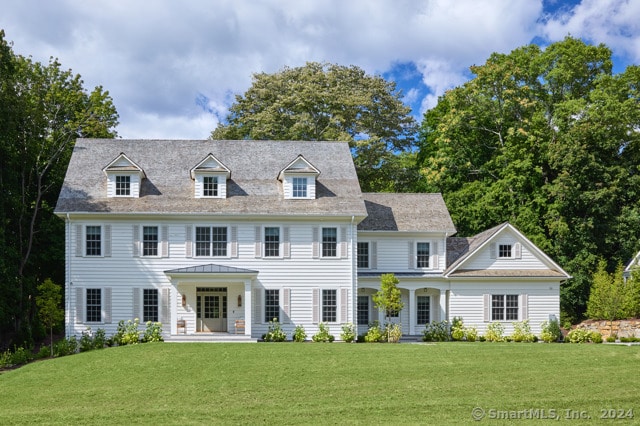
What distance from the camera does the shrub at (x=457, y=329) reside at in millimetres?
30812

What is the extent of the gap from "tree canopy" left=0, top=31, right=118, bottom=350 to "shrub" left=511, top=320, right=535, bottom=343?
21.5 m

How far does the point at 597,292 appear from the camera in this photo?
34656mm

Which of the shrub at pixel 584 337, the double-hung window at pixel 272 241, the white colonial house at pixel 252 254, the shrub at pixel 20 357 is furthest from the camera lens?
the double-hung window at pixel 272 241

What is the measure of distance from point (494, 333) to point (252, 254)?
1143 cm

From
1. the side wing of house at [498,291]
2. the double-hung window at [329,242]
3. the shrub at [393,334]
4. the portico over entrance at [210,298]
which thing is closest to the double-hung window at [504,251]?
the side wing of house at [498,291]

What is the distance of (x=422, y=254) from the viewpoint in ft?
109

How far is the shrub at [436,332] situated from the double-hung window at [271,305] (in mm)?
6754

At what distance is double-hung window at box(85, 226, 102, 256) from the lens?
29.9m

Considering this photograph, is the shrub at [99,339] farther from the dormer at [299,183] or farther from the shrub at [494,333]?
the shrub at [494,333]

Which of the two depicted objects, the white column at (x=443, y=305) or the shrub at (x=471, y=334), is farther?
the white column at (x=443, y=305)

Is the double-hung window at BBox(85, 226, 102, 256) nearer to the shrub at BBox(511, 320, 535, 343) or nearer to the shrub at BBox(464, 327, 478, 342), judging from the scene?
the shrub at BBox(464, 327, 478, 342)

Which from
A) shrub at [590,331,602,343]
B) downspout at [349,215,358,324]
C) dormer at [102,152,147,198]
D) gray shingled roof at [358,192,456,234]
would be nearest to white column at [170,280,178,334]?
dormer at [102,152,147,198]

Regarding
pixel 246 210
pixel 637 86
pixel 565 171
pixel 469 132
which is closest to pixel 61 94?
pixel 246 210

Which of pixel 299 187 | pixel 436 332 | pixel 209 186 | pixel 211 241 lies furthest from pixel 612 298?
pixel 209 186
